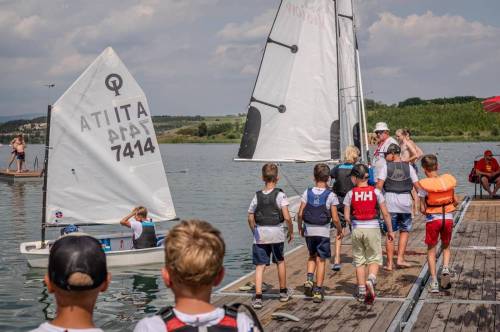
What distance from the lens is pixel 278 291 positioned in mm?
10281

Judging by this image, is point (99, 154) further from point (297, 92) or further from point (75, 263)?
point (75, 263)

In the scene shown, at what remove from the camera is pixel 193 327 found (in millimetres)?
3430

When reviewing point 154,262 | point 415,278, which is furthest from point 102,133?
point 415,278

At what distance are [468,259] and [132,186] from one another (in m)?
8.36

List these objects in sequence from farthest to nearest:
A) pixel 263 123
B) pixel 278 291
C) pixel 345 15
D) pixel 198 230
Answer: pixel 263 123
pixel 345 15
pixel 278 291
pixel 198 230

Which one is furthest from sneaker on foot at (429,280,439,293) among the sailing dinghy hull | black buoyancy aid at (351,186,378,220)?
the sailing dinghy hull

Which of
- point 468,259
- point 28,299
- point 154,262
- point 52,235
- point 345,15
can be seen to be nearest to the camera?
point 468,259

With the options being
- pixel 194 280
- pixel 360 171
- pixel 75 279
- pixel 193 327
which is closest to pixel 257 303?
pixel 360 171

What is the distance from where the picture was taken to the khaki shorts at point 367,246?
30.7ft

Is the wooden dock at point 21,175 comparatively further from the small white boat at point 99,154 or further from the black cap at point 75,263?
the black cap at point 75,263

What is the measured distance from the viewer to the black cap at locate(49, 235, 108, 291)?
3.26 m

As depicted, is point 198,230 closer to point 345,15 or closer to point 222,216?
point 345,15

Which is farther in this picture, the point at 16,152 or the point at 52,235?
the point at 16,152

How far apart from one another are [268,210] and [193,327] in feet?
18.8
